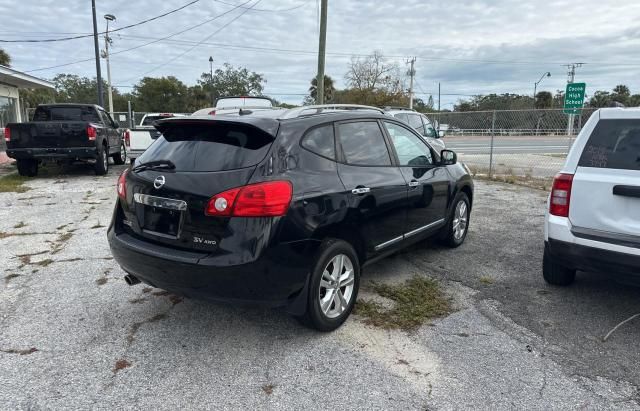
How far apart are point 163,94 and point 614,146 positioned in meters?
57.5

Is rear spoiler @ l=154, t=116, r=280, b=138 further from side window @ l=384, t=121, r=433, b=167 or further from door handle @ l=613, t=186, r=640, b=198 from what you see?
door handle @ l=613, t=186, r=640, b=198

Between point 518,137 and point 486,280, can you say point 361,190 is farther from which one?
point 518,137

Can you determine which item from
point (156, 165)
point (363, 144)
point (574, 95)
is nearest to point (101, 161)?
point (156, 165)

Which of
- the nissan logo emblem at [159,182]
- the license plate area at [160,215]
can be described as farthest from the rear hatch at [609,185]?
the nissan logo emblem at [159,182]

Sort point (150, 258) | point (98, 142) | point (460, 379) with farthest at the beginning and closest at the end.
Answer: point (98, 142), point (150, 258), point (460, 379)

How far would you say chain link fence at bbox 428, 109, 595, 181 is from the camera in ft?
44.6

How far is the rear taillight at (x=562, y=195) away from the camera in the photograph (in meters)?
3.77

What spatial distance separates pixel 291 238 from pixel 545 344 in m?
2.02

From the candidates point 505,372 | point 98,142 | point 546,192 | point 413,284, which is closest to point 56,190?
point 98,142

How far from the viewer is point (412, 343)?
3420 mm

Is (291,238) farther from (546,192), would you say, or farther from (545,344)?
(546,192)

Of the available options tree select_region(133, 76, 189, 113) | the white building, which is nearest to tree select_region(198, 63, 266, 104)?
tree select_region(133, 76, 189, 113)

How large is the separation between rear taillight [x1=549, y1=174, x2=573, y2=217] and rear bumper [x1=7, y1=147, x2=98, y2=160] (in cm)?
1058

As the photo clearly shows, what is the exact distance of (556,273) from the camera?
441 centimetres
